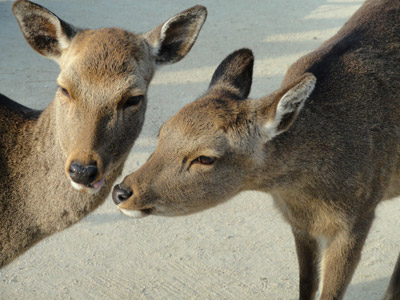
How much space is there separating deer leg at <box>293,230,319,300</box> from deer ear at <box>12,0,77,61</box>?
7.78 ft

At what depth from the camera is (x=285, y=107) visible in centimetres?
401

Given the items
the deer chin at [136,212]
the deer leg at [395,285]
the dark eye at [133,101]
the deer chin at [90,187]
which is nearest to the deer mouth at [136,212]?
the deer chin at [136,212]

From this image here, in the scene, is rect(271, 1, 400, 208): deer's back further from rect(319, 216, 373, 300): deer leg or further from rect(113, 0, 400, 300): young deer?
rect(319, 216, 373, 300): deer leg

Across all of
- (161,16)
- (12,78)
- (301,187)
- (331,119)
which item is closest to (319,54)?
(331,119)

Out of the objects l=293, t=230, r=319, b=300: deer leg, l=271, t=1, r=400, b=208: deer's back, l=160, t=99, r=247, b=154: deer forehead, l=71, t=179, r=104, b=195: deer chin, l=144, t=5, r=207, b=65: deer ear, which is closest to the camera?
l=71, t=179, r=104, b=195: deer chin

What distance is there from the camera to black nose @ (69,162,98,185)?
388 centimetres

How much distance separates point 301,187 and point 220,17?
862 centimetres

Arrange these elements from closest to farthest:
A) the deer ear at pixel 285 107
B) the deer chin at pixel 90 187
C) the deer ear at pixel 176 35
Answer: the deer ear at pixel 285 107 < the deer chin at pixel 90 187 < the deer ear at pixel 176 35

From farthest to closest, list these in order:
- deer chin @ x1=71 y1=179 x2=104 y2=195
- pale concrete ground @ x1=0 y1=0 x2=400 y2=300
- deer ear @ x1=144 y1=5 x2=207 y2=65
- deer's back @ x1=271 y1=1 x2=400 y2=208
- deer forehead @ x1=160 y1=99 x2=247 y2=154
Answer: pale concrete ground @ x1=0 y1=0 x2=400 y2=300, deer ear @ x1=144 y1=5 x2=207 y2=65, deer's back @ x1=271 y1=1 x2=400 y2=208, deer forehead @ x1=160 y1=99 x2=247 y2=154, deer chin @ x1=71 y1=179 x2=104 y2=195

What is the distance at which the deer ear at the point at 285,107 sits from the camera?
3.83m

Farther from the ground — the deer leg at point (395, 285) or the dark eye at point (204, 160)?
the dark eye at point (204, 160)

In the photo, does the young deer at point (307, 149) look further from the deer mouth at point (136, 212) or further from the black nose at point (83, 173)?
the black nose at point (83, 173)

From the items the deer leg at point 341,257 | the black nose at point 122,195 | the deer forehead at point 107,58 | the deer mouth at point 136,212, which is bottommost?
the deer leg at point 341,257

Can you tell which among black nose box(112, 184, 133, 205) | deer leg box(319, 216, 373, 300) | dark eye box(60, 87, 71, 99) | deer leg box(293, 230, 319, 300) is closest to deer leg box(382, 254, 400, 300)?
deer leg box(293, 230, 319, 300)
